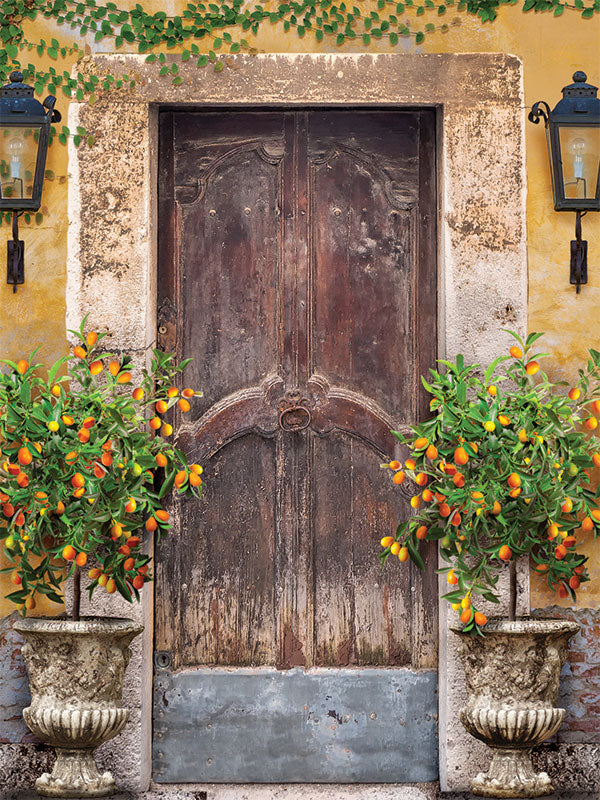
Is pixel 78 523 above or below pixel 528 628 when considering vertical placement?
above

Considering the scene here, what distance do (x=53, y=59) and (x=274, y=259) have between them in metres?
1.13

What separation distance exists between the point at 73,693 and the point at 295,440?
1246mm

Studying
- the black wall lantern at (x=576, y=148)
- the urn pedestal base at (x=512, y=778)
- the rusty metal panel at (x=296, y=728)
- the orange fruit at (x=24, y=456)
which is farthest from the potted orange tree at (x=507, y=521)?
the orange fruit at (x=24, y=456)

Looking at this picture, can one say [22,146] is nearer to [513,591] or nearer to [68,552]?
[68,552]

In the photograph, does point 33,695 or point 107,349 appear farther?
point 107,349

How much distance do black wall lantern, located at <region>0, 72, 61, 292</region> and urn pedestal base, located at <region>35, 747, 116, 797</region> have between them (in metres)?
1.97

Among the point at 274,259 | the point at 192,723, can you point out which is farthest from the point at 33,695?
the point at 274,259

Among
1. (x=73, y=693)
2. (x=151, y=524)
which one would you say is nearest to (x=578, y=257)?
(x=151, y=524)

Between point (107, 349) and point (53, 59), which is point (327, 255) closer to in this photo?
point (107, 349)

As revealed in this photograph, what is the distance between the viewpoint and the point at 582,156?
13.0 feet

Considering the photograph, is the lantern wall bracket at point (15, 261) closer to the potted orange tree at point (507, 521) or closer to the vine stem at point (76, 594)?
the vine stem at point (76, 594)

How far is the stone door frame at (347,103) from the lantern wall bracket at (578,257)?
0.18m

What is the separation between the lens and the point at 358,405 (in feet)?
13.8

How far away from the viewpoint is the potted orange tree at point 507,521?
366 centimetres
